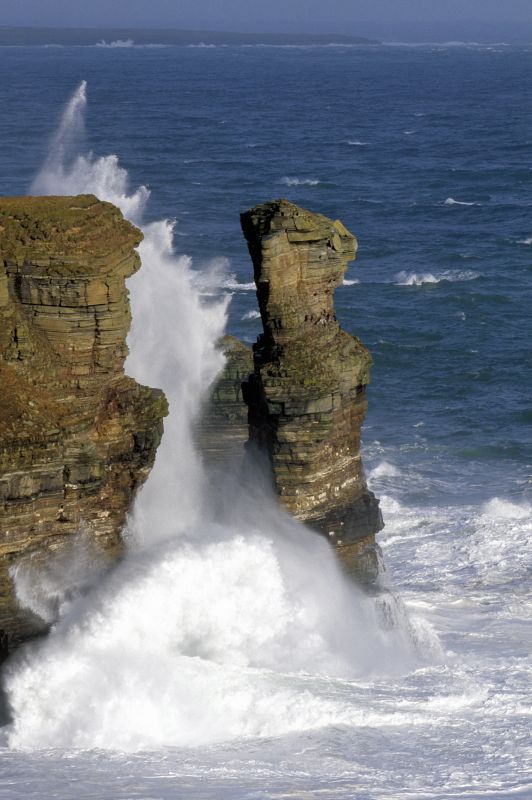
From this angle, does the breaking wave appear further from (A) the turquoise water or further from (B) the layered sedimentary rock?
(B) the layered sedimentary rock

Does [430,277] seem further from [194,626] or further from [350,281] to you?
[194,626]

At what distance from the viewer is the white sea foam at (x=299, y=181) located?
Answer: 316 ft

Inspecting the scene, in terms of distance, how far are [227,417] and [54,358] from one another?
27.9 feet

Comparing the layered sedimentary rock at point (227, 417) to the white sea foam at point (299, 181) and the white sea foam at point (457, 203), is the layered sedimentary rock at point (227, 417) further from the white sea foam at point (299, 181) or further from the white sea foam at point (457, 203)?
the white sea foam at point (299, 181)

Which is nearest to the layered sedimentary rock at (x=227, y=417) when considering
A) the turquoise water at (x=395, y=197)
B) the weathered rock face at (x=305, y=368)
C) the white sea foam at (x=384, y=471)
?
the weathered rock face at (x=305, y=368)

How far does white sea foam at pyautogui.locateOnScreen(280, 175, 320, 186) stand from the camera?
316ft

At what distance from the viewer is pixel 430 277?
6812 centimetres

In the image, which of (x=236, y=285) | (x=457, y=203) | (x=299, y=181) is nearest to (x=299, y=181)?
(x=299, y=181)

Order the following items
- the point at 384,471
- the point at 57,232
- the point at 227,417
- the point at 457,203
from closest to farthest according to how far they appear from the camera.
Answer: the point at 57,232 < the point at 227,417 < the point at 384,471 < the point at 457,203

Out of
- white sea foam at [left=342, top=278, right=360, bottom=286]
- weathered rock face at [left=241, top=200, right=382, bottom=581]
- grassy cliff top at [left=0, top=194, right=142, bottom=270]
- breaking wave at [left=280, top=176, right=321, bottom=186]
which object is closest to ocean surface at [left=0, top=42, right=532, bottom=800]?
white sea foam at [left=342, top=278, right=360, bottom=286]

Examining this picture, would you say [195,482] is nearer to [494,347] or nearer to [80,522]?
[80,522]

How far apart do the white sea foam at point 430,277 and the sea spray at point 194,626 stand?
1231 inches

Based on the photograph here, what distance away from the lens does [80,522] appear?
94.6 ft

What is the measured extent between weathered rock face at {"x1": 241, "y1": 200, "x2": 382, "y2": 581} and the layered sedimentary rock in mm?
2984
